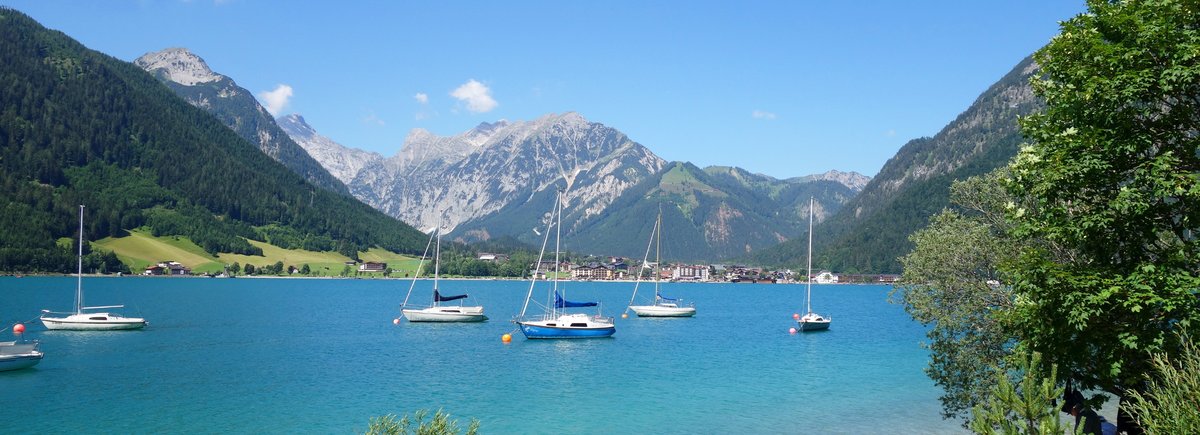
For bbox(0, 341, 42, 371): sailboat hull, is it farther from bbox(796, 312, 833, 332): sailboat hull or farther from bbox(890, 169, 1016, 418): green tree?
bbox(796, 312, 833, 332): sailboat hull

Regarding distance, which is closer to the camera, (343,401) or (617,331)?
(343,401)

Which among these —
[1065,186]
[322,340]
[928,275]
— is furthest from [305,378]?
[1065,186]

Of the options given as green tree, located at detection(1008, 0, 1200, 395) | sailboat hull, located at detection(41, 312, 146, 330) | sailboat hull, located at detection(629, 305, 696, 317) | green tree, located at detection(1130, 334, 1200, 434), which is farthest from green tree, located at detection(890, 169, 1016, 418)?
sailboat hull, located at detection(629, 305, 696, 317)

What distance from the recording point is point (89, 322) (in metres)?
101

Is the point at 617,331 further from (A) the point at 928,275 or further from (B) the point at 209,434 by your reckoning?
(A) the point at 928,275

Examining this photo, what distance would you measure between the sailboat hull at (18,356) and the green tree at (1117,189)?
70454 millimetres

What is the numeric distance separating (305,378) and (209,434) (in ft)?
74.9

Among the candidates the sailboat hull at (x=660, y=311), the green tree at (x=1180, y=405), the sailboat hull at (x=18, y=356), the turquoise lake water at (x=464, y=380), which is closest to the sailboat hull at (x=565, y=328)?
the turquoise lake water at (x=464, y=380)

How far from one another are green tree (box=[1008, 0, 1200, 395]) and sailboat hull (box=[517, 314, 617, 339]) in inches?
3121

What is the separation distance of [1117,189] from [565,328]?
81.4 metres

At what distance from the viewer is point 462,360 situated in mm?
79750

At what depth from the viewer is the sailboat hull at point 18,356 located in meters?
61.9

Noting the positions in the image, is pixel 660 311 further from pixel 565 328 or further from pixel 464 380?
pixel 464 380

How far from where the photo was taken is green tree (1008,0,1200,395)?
704 inches
